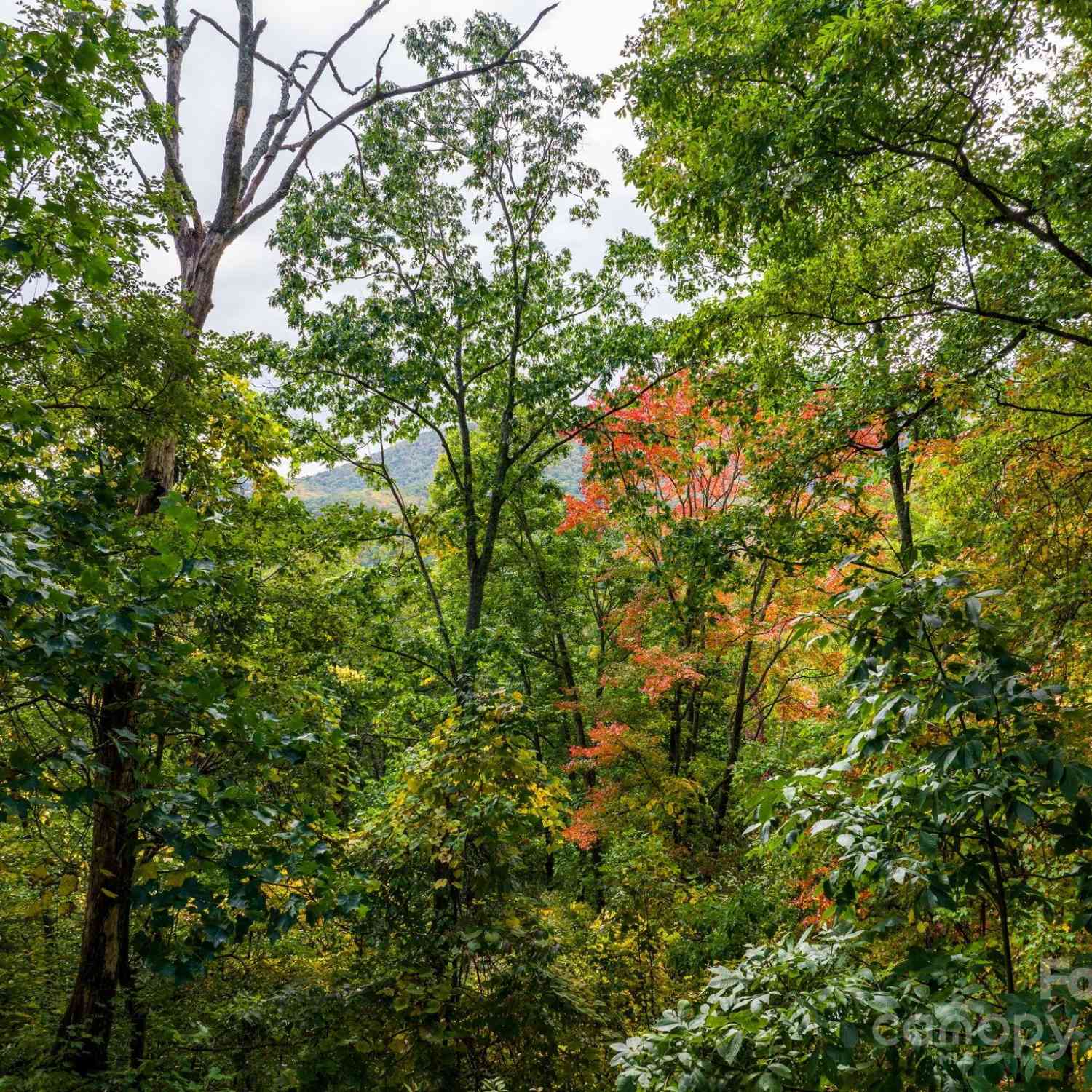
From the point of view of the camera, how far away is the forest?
73.3 inches

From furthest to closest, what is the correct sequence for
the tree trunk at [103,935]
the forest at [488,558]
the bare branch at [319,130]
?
the bare branch at [319,130]
the tree trunk at [103,935]
the forest at [488,558]

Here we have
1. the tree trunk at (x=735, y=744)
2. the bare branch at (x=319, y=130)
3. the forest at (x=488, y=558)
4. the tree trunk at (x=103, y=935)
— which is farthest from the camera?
the tree trunk at (x=735, y=744)

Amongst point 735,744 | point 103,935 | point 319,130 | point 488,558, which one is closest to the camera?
point 103,935

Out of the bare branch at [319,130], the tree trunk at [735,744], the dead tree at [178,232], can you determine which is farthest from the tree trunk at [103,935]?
Result: the tree trunk at [735,744]

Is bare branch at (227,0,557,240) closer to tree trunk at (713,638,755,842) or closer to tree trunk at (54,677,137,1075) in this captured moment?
tree trunk at (54,677,137,1075)

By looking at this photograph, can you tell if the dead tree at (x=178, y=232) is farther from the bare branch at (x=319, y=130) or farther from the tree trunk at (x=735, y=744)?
the tree trunk at (x=735, y=744)

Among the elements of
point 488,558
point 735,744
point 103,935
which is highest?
point 488,558

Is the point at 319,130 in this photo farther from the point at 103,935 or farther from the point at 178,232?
the point at 103,935

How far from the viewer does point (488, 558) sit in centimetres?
884

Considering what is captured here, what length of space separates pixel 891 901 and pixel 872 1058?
0.79 m

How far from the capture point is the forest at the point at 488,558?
186 cm

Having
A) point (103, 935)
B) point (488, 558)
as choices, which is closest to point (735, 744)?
A: point (488, 558)

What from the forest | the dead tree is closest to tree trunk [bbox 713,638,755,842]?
the forest

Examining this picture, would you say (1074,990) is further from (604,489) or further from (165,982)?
(604,489)
